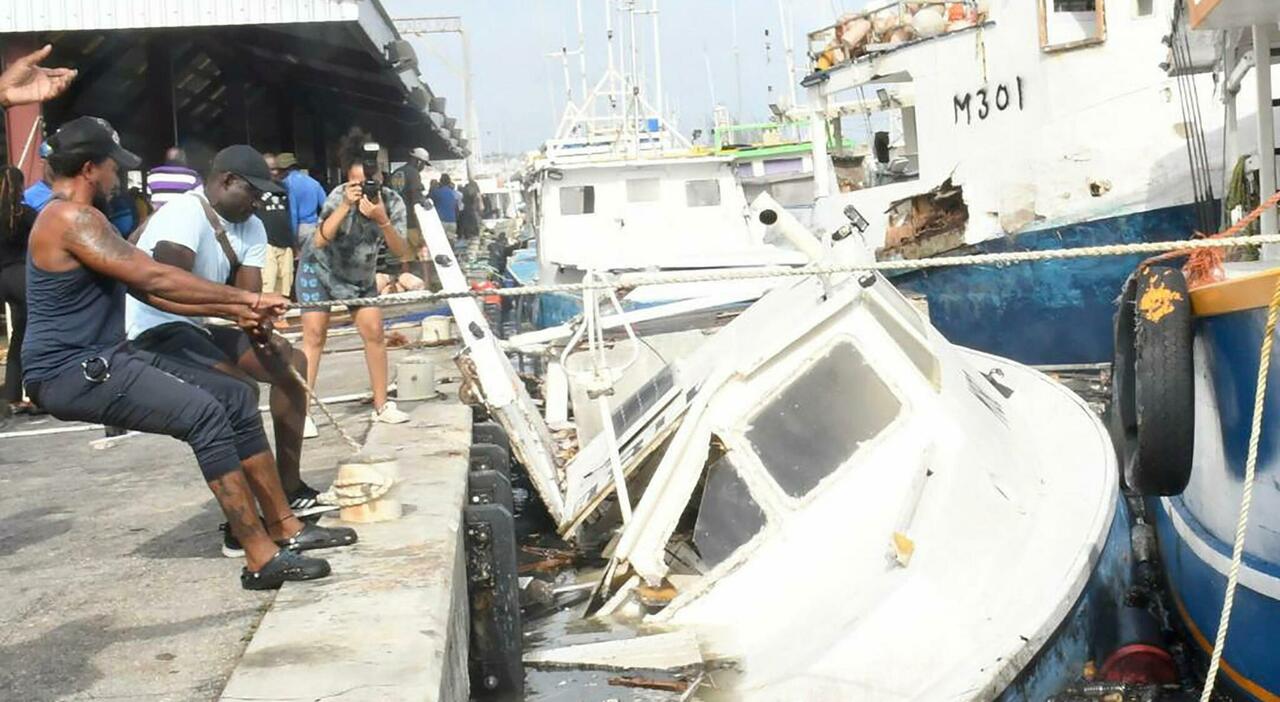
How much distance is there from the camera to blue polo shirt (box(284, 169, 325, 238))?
12.7 meters

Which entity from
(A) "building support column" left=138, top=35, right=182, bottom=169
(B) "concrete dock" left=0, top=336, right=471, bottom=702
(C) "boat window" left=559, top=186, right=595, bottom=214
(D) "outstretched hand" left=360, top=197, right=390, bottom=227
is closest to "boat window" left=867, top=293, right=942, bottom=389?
(B) "concrete dock" left=0, top=336, right=471, bottom=702

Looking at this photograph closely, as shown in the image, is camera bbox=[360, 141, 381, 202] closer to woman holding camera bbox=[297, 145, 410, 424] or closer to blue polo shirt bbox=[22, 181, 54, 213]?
woman holding camera bbox=[297, 145, 410, 424]

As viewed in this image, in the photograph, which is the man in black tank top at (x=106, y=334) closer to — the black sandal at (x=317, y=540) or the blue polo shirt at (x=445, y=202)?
the black sandal at (x=317, y=540)

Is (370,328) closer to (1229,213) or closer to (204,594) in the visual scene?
(204,594)

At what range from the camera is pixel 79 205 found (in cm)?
450

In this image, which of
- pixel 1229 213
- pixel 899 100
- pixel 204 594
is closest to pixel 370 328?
pixel 204 594

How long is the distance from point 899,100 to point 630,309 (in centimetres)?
1091

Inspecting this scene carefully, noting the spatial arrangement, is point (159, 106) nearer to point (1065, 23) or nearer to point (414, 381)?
point (414, 381)

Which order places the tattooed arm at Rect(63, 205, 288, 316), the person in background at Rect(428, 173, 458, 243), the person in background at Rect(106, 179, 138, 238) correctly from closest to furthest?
the tattooed arm at Rect(63, 205, 288, 316) → the person in background at Rect(106, 179, 138, 238) → the person in background at Rect(428, 173, 458, 243)

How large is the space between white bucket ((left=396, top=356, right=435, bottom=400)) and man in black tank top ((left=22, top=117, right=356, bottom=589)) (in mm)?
4110

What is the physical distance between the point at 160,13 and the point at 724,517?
332 inches

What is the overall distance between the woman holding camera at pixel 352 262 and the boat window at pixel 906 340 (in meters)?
2.85

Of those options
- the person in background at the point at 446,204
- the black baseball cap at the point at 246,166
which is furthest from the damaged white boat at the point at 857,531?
the person in background at the point at 446,204

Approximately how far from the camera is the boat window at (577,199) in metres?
17.9
